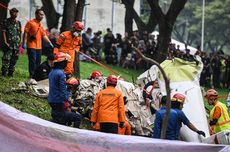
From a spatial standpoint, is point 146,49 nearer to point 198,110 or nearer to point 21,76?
point 21,76

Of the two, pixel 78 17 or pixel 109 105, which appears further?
pixel 78 17

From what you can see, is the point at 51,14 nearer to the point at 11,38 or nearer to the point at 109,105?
the point at 11,38

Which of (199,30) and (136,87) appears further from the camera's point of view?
Answer: (199,30)

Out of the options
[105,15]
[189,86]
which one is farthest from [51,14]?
[105,15]

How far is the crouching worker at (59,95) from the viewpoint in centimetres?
1309

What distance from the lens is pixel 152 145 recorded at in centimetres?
823

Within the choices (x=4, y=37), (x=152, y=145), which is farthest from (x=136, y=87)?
(x=152, y=145)

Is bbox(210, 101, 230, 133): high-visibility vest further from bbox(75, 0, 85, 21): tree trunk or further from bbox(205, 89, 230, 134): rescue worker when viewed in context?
bbox(75, 0, 85, 21): tree trunk

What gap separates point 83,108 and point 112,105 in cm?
267

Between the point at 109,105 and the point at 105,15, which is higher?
the point at 105,15

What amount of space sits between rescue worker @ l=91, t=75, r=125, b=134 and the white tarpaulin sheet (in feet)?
14.5

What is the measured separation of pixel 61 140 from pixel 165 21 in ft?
64.6

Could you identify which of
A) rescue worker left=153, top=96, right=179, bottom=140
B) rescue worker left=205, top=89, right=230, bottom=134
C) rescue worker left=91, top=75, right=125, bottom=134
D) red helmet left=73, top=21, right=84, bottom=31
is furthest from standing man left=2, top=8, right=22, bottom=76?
rescue worker left=153, top=96, right=179, bottom=140

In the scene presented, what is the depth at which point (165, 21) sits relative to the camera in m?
27.8
